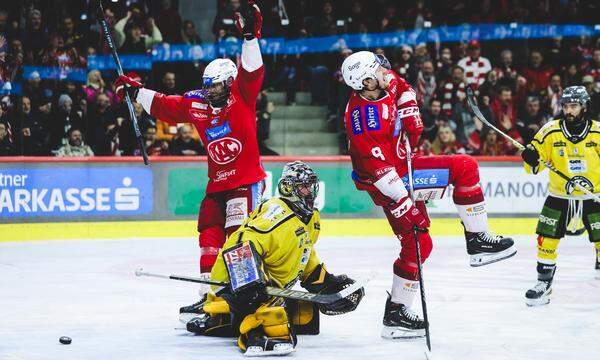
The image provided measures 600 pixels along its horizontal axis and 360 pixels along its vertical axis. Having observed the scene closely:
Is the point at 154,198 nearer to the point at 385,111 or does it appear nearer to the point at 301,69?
the point at 301,69

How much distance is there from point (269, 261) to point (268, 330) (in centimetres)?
36

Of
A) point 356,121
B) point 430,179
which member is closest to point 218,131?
point 356,121

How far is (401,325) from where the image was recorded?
6.25m

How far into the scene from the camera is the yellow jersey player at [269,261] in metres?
5.60

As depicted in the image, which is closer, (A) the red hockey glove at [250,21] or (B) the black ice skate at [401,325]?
(B) the black ice skate at [401,325]

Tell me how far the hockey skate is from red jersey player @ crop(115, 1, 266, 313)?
6.71 ft

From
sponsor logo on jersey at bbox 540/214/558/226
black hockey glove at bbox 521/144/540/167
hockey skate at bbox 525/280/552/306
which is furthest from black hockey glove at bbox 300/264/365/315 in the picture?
sponsor logo on jersey at bbox 540/214/558/226

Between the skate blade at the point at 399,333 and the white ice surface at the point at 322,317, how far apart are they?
3.9 inches

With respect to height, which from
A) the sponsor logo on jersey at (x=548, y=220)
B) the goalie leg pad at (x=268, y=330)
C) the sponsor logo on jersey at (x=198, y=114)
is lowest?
the goalie leg pad at (x=268, y=330)

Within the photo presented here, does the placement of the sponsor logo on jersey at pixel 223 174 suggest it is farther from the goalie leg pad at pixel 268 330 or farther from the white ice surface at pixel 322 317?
the goalie leg pad at pixel 268 330

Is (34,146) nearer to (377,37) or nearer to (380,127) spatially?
(377,37)

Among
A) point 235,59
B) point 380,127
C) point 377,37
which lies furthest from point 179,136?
point 380,127

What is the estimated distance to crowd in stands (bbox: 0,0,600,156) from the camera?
37.7ft

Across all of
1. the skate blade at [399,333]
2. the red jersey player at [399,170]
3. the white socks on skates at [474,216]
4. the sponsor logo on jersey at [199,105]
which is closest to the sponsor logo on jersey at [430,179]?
the red jersey player at [399,170]
